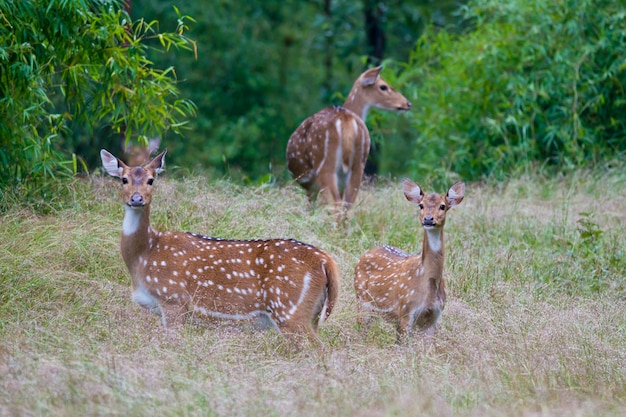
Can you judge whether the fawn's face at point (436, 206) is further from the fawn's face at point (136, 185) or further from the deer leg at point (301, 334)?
the fawn's face at point (136, 185)

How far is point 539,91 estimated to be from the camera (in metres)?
13.2

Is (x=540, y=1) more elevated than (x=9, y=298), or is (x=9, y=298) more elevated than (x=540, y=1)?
(x=540, y=1)

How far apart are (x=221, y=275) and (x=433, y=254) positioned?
149 centimetres

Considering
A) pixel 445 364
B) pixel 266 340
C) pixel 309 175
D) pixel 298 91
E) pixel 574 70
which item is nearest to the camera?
pixel 445 364

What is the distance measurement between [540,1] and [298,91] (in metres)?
10.9

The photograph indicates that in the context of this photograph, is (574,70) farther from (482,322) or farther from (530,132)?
(482,322)

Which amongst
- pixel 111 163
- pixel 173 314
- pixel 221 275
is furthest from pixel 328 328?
pixel 111 163

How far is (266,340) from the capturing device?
6734 mm

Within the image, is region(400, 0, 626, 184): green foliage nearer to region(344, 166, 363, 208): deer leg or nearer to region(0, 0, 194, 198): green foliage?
region(344, 166, 363, 208): deer leg

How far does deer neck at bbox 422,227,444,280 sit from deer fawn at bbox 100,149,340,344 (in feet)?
2.58

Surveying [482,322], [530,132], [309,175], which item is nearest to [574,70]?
[530,132]

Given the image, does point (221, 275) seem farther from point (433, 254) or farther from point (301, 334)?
point (433, 254)

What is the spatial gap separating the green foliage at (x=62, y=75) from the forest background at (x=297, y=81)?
0.02m

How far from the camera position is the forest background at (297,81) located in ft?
29.7
